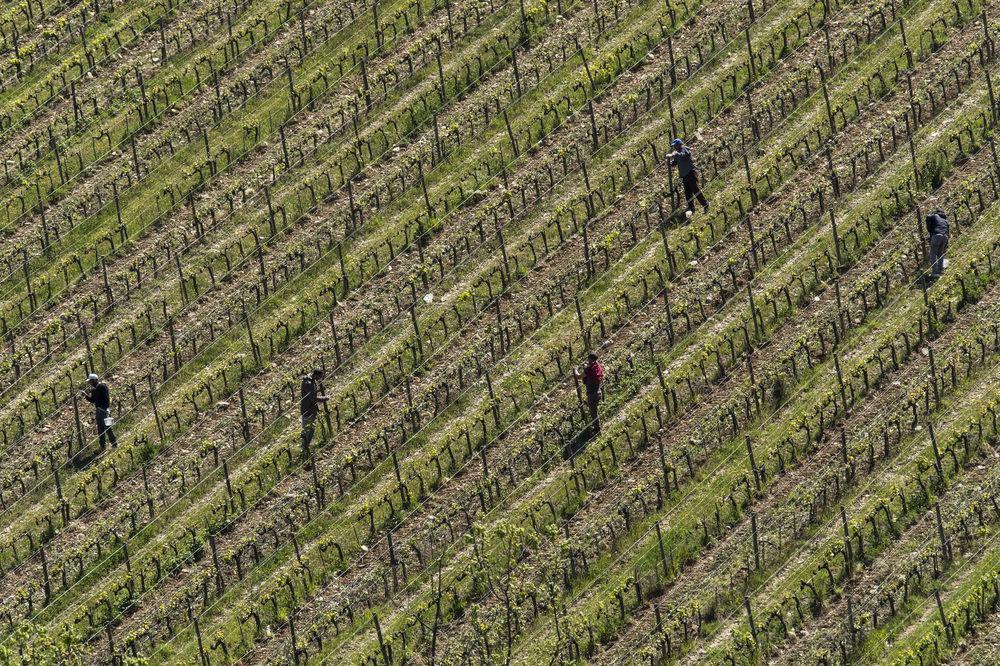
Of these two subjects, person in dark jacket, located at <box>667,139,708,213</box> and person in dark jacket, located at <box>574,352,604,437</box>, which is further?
person in dark jacket, located at <box>667,139,708,213</box>

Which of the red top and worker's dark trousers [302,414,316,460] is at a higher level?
worker's dark trousers [302,414,316,460]

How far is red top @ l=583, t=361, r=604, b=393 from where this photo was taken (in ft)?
160

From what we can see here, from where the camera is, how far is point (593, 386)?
160 feet

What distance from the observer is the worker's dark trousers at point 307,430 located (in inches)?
1960

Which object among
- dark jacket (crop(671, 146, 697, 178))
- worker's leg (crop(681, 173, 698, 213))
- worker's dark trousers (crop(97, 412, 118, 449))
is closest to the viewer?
worker's dark trousers (crop(97, 412, 118, 449))

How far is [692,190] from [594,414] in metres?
6.53

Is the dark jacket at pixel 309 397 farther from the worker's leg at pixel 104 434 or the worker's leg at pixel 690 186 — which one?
the worker's leg at pixel 690 186

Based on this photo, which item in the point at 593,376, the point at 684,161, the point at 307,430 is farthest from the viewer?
the point at 684,161

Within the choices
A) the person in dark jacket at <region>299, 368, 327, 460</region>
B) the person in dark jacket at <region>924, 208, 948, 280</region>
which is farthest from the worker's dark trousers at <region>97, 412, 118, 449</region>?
the person in dark jacket at <region>924, 208, 948, 280</region>

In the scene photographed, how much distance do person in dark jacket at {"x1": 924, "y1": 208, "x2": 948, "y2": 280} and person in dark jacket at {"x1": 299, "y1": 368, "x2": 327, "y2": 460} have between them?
1377 cm

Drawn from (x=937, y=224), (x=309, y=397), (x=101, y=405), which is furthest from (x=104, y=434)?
(x=937, y=224)

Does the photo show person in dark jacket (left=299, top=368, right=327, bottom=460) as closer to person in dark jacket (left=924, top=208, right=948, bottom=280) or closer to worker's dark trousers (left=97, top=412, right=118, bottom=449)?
worker's dark trousers (left=97, top=412, right=118, bottom=449)

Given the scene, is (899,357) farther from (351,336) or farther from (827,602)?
(351,336)

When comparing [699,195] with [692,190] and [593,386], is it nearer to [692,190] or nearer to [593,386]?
[692,190]
